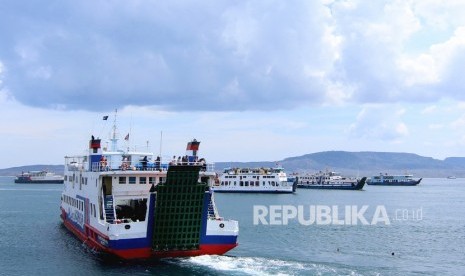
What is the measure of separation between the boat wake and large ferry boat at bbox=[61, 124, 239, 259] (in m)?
1.18

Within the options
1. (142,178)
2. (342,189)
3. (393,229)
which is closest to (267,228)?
(393,229)

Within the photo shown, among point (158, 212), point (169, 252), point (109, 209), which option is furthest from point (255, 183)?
point (158, 212)

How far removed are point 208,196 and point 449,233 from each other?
35.2m

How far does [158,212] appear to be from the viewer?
120ft

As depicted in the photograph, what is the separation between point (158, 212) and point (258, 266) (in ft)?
23.6

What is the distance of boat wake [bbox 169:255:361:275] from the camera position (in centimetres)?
3434

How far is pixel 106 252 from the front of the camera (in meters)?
39.2

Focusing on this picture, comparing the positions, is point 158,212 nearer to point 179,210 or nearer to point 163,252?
point 179,210

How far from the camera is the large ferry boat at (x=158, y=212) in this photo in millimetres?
36500

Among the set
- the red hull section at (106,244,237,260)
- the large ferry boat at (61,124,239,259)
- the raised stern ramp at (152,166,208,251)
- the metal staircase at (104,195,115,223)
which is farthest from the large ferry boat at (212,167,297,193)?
the raised stern ramp at (152,166,208,251)

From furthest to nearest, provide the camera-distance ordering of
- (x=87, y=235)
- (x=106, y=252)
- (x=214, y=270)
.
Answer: (x=87, y=235) → (x=106, y=252) → (x=214, y=270)

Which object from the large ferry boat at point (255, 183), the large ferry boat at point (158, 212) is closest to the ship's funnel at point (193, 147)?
the large ferry boat at point (158, 212)

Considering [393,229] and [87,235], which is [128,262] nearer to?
[87,235]

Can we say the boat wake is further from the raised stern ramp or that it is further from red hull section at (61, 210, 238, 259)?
the raised stern ramp
